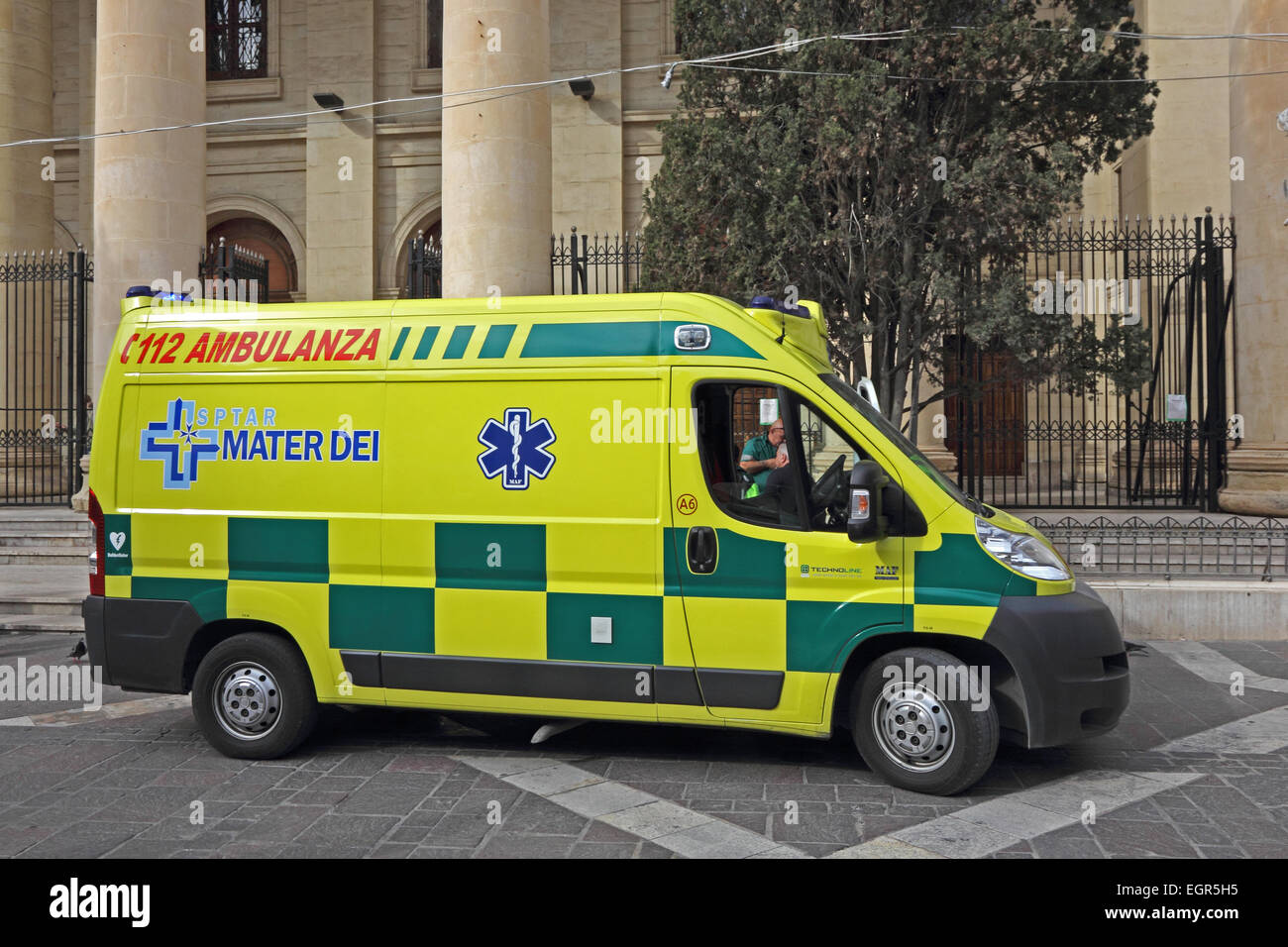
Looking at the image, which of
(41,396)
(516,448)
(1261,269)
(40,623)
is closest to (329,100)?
(41,396)

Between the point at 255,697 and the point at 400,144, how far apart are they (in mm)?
18609

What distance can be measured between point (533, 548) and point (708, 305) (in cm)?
148

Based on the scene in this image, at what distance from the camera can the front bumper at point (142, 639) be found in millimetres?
6047

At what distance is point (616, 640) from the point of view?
554cm

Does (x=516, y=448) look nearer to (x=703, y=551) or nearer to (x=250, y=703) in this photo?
(x=703, y=551)

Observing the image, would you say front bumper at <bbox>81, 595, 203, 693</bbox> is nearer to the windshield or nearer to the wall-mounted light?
the windshield

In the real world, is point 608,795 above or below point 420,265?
below

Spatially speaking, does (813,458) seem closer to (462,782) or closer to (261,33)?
(462,782)

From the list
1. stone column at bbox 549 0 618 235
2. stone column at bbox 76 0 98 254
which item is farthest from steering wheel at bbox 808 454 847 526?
stone column at bbox 76 0 98 254

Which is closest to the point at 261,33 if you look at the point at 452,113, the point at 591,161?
the point at 591,161

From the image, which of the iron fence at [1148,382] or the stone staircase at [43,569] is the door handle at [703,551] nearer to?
the iron fence at [1148,382]

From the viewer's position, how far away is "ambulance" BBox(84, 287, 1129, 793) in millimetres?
5262

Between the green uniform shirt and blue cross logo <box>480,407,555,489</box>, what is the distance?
1.01m

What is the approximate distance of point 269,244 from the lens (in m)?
23.4
